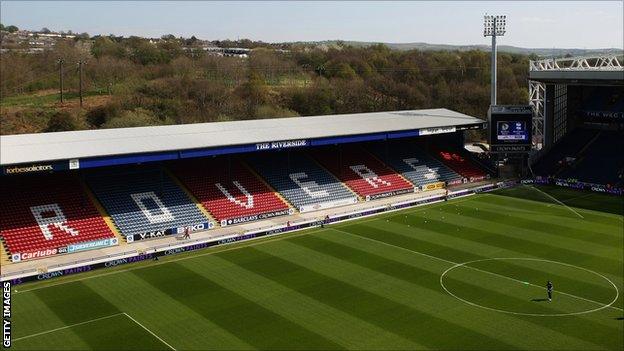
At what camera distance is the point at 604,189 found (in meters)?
58.0

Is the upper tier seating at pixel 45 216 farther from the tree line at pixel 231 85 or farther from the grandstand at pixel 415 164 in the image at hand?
the tree line at pixel 231 85

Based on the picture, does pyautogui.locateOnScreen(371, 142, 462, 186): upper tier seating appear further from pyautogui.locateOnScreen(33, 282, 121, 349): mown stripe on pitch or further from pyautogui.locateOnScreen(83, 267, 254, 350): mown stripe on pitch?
pyautogui.locateOnScreen(33, 282, 121, 349): mown stripe on pitch

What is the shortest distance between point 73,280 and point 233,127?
80.3ft

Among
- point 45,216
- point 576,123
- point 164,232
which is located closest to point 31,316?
point 45,216

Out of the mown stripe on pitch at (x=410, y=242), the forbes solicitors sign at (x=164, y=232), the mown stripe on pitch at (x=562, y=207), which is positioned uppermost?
the forbes solicitors sign at (x=164, y=232)

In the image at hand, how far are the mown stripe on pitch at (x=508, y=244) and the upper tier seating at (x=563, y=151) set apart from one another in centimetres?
2276

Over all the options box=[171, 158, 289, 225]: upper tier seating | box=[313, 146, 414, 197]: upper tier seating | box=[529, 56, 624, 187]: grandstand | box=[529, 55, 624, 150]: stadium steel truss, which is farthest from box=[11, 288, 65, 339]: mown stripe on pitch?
box=[529, 55, 624, 150]: stadium steel truss

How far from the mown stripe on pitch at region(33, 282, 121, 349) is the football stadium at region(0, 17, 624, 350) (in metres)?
0.15

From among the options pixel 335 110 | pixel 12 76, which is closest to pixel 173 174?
pixel 335 110

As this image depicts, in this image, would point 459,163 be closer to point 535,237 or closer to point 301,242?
point 535,237

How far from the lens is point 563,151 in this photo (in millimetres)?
67250

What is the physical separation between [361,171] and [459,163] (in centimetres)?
1374

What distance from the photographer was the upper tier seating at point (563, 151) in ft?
214

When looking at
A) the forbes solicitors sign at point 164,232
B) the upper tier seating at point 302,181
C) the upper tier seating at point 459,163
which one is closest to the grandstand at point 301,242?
the forbes solicitors sign at point 164,232
